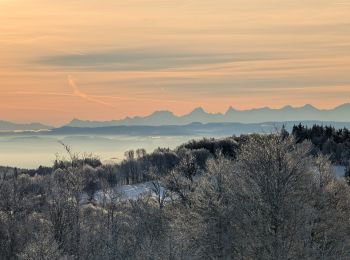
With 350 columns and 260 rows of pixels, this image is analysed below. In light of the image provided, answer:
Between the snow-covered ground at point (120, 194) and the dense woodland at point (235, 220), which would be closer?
the dense woodland at point (235, 220)

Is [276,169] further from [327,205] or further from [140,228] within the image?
[140,228]

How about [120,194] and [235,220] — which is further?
[120,194]

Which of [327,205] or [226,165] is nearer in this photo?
[327,205]

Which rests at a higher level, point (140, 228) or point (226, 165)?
point (226, 165)

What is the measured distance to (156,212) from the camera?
91312mm

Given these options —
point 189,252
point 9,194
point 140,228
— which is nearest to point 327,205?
point 189,252

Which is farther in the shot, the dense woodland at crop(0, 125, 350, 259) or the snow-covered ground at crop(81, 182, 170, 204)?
the snow-covered ground at crop(81, 182, 170, 204)

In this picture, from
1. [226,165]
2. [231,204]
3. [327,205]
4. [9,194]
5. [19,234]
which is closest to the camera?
[231,204]

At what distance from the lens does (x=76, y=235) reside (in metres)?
76.9

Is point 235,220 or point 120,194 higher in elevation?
point 235,220

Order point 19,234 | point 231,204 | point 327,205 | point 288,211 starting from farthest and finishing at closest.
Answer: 1. point 19,234
2. point 327,205
3. point 231,204
4. point 288,211

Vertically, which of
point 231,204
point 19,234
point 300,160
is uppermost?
point 300,160

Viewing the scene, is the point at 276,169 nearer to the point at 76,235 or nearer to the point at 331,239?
the point at 331,239

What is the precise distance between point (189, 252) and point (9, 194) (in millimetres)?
37557
